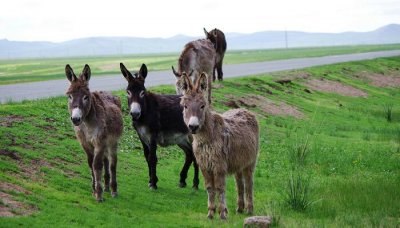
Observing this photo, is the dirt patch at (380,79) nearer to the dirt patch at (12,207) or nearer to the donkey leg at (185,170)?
the donkey leg at (185,170)

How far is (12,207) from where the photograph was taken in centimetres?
1016

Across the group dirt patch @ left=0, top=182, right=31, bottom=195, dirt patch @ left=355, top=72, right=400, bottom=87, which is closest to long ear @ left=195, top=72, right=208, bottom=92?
dirt patch @ left=0, top=182, right=31, bottom=195

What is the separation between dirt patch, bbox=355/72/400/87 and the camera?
48.3 m

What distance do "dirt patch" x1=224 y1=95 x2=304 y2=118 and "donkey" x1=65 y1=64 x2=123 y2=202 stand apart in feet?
47.3

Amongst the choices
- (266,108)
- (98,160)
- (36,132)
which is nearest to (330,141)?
(266,108)

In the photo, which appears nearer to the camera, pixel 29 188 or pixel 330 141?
pixel 29 188

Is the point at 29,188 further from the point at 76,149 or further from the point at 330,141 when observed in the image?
the point at 330,141

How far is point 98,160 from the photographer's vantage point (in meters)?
11.8

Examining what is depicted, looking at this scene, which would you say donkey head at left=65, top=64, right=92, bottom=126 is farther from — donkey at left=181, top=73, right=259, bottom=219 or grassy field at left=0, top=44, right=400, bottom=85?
grassy field at left=0, top=44, right=400, bottom=85

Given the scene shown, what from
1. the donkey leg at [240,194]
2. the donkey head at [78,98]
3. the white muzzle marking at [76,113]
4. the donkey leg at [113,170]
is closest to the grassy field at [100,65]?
the donkey leg at [113,170]

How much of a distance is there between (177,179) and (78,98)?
183 inches

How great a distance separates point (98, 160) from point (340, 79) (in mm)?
35925

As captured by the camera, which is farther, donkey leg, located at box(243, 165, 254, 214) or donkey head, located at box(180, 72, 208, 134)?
donkey leg, located at box(243, 165, 254, 214)

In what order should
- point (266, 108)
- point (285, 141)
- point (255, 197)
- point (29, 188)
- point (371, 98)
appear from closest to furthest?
1. point (29, 188)
2. point (255, 197)
3. point (285, 141)
4. point (266, 108)
5. point (371, 98)
